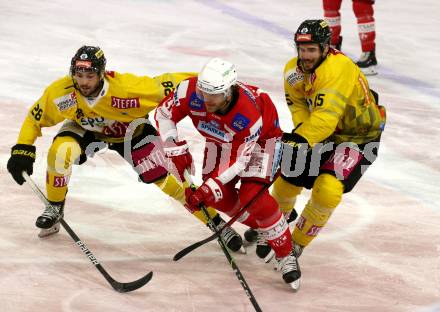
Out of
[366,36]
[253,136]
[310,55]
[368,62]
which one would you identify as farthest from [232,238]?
[366,36]

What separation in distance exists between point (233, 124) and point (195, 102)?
227 millimetres

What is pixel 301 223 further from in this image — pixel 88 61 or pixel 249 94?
pixel 88 61

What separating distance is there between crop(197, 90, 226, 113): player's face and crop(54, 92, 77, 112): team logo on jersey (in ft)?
2.62

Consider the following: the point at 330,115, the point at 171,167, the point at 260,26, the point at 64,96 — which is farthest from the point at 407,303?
the point at 260,26

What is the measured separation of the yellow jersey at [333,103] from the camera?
4215 mm

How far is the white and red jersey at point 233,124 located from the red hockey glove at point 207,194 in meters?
0.04

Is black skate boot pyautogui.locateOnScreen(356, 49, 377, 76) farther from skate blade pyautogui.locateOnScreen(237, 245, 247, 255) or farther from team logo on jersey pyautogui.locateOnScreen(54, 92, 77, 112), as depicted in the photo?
team logo on jersey pyautogui.locateOnScreen(54, 92, 77, 112)

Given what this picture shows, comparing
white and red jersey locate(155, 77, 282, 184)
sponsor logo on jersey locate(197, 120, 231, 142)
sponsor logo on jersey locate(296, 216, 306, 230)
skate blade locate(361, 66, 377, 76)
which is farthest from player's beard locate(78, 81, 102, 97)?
skate blade locate(361, 66, 377, 76)

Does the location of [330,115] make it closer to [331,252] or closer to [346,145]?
[346,145]

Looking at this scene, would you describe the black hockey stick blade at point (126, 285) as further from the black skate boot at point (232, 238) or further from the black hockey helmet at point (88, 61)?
the black hockey helmet at point (88, 61)

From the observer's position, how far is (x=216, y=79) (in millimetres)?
3938

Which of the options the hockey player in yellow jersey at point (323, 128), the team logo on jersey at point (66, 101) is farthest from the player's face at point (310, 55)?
the team logo on jersey at point (66, 101)

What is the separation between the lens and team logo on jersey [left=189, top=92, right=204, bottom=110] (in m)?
4.16

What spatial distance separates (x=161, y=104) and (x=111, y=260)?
32.8 inches
